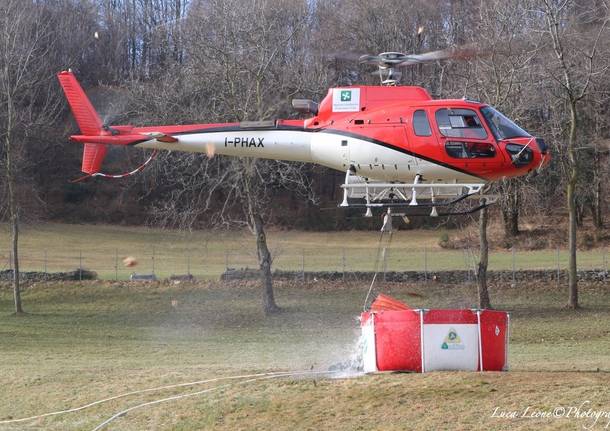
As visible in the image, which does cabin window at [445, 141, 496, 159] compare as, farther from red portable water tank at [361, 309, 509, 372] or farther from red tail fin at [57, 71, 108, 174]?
red tail fin at [57, 71, 108, 174]

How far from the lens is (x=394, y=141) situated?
17953mm

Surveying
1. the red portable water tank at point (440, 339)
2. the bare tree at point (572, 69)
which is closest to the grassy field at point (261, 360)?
the red portable water tank at point (440, 339)

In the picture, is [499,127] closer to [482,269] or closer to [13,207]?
[482,269]

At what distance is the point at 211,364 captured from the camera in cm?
2230

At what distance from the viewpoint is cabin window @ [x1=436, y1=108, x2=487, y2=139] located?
1764cm

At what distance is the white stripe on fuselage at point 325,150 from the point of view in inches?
711

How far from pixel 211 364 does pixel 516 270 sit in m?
20.1

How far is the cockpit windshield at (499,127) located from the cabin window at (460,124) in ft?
0.66

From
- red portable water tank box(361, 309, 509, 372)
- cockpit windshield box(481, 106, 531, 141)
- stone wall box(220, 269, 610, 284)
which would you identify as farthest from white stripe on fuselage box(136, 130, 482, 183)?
stone wall box(220, 269, 610, 284)

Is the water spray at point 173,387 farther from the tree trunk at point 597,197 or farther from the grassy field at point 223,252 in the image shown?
the tree trunk at point 597,197

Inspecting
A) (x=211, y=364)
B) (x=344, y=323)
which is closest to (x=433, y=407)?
(x=211, y=364)

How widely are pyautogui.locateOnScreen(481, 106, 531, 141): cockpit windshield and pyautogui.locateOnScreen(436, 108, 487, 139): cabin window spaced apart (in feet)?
0.66

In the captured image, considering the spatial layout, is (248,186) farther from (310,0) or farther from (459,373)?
(310,0)

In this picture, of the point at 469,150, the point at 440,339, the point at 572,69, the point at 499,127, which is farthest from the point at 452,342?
the point at 572,69
